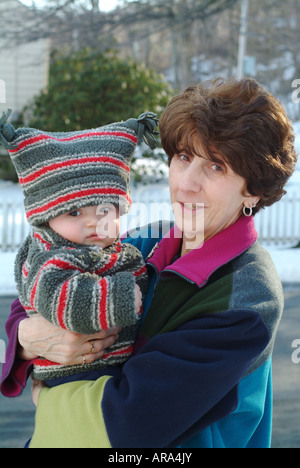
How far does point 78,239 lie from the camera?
67.0 inches

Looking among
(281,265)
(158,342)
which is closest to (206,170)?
(158,342)

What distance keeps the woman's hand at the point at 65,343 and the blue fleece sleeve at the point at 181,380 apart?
7.4 inches

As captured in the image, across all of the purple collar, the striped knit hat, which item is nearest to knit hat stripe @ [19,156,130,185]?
the striped knit hat

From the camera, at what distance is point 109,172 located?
5.68 ft

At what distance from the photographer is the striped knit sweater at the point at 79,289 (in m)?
1.54

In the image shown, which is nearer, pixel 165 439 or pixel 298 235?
pixel 165 439

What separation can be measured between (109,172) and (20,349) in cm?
71

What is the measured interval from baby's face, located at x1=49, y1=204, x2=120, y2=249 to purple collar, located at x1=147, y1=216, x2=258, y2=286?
0.22m

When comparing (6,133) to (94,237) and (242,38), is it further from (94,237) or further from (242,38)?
(242,38)

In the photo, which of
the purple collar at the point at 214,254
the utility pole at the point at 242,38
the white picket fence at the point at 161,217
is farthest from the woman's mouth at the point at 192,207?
the utility pole at the point at 242,38

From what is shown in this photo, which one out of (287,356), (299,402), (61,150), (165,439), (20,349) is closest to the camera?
(165,439)

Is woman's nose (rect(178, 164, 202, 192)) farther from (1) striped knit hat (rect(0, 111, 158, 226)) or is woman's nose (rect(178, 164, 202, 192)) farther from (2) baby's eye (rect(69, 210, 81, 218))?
(2) baby's eye (rect(69, 210, 81, 218))
